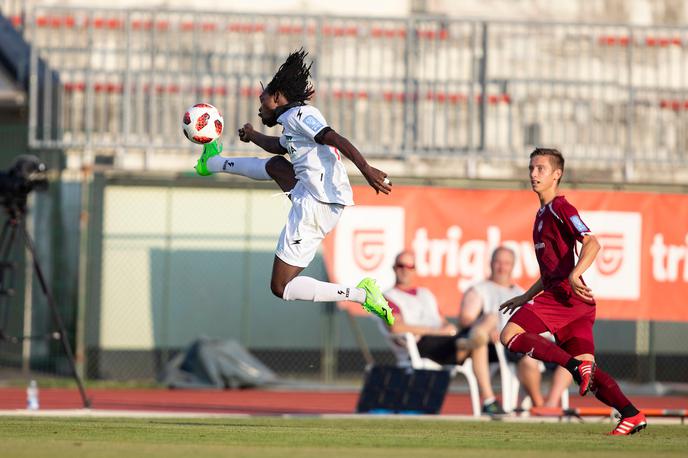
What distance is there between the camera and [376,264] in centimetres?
1661

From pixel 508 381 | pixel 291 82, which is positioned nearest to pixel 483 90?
pixel 508 381

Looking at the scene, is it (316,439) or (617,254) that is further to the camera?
(617,254)

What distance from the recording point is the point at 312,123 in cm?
966

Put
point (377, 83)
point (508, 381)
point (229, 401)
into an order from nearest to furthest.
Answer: point (508, 381), point (229, 401), point (377, 83)

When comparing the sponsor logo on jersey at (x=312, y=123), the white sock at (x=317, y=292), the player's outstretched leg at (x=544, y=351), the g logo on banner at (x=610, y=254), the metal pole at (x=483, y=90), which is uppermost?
the metal pole at (x=483, y=90)

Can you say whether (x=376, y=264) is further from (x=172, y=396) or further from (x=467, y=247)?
(x=172, y=396)

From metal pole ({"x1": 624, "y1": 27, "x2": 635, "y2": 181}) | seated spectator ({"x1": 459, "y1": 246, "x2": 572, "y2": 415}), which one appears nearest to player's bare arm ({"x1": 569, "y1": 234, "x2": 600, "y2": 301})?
seated spectator ({"x1": 459, "y1": 246, "x2": 572, "y2": 415})

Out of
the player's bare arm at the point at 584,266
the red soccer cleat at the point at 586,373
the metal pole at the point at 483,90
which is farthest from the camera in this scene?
the metal pole at the point at 483,90

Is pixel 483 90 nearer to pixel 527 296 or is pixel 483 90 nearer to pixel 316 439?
pixel 527 296

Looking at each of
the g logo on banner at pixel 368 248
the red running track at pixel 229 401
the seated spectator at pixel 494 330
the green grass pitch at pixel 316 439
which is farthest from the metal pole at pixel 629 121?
the green grass pitch at pixel 316 439

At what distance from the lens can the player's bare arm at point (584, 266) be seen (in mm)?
8984

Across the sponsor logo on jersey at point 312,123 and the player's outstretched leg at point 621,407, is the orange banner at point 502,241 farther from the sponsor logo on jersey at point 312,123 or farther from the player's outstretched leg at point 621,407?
the player's outstretched leg at point 621,407

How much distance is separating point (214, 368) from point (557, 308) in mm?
7927

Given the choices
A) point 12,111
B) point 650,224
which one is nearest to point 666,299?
point 650,224
